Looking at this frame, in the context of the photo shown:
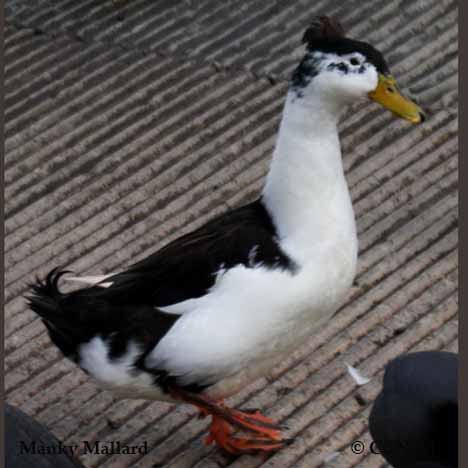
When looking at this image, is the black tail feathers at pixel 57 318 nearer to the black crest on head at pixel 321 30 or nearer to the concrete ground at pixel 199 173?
the concrete ground at pixel 199 173

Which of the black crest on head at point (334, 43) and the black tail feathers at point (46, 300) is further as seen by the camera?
the black tail feathers at point (46, 300)

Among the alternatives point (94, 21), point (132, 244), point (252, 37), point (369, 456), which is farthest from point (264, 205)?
point (94, 21)

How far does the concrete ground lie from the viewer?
101 inches

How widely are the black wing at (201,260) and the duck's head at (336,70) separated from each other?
1.03 ft

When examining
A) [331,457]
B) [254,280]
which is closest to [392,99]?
[254,280]

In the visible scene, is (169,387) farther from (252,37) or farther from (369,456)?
(252,37)

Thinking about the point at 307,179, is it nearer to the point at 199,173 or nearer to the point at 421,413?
the point at 421,413

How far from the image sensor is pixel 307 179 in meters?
2.21

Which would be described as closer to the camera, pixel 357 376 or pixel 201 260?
pixel 201 260

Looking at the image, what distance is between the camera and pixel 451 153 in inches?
127

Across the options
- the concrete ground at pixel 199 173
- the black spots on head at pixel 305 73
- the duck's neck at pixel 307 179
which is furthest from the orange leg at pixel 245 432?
the black spots on head at pixel 305 73

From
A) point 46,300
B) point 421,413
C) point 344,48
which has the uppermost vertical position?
point 344,48

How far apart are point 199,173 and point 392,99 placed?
1.16 m

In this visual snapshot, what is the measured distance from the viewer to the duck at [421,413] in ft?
4.40
